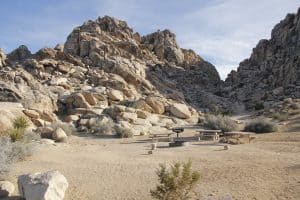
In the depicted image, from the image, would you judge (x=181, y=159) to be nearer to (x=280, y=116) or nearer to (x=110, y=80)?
(x=280, y=116)

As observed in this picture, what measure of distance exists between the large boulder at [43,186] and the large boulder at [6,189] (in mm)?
422

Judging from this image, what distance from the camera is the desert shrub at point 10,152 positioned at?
50.3 ft

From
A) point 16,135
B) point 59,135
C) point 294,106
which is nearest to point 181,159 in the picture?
point 16,135

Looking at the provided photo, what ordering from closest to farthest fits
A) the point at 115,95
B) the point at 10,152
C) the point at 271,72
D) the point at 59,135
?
the point at 10,152, the point at 59,135, the point at 115,95, the point at 271,72

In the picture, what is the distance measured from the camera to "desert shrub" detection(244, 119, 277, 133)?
2755 cm

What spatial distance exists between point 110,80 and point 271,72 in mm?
24748

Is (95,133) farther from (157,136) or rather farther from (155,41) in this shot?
(155,41)

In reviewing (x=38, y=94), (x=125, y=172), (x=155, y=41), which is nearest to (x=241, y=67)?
(x=155, y=41)

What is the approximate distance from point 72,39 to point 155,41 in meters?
12.7

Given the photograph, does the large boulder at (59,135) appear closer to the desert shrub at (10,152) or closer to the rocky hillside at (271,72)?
the desert shrub at (10,152)

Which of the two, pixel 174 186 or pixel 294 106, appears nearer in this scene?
pixel 174 186

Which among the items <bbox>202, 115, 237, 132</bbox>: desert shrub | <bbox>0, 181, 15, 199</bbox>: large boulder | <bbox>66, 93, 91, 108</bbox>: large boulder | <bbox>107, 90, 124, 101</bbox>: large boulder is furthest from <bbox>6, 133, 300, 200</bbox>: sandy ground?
<bbox>107, 90, 124, 101</bbox>: large boulder

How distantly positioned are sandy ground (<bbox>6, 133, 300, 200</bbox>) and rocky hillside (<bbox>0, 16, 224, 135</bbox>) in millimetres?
9235

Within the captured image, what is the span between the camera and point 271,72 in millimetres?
58156
